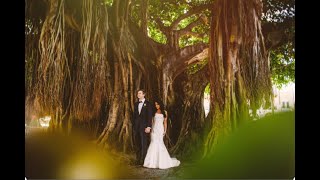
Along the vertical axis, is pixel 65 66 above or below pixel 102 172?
above

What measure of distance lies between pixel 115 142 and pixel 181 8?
127cm

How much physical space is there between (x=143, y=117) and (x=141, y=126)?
0.08 metres

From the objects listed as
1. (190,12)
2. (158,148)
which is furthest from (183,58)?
(158,148)

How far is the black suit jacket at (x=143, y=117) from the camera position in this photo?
3.73 m

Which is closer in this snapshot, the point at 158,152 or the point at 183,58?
the point at 158,152

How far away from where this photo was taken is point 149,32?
12.7ft

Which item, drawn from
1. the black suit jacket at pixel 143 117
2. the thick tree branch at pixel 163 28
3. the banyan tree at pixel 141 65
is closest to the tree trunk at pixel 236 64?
the banyan tree at pixel 141 65

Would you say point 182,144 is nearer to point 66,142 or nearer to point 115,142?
point 115,142

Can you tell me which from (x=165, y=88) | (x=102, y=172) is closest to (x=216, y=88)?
(x=165, y=88)

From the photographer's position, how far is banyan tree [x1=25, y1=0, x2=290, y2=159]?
3775 mm

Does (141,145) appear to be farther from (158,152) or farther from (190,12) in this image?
(190,12)

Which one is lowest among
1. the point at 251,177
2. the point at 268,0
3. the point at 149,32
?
the point at 251,177

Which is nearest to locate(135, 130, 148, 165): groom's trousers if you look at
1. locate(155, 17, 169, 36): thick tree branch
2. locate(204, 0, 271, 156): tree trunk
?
locate(204, 0, 271, 156): tree trunk

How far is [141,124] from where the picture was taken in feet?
12.3
